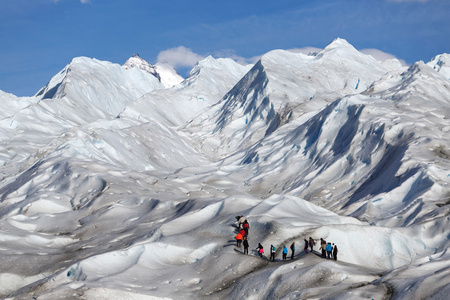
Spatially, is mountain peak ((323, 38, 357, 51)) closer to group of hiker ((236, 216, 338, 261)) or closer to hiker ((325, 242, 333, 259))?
group of hiker ((236, 216, 338, 261))

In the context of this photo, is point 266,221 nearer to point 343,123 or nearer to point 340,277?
point 340,277

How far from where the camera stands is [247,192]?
70.1 m

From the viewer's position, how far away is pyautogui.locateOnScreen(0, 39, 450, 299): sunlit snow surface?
27.7 metres

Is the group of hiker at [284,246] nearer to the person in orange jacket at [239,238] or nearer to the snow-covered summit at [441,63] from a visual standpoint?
the person in orange jacket at [239,238]

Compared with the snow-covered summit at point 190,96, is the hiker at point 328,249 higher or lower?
lower

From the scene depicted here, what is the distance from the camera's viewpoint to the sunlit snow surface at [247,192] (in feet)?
91.0

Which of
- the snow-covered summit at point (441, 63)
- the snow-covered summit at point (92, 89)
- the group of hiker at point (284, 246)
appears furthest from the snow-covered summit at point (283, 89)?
the group of hiker at point (284, 246)

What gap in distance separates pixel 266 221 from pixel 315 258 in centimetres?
639

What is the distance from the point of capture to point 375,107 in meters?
71.9

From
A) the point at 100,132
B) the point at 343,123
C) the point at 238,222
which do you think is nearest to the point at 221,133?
the point at 100,132

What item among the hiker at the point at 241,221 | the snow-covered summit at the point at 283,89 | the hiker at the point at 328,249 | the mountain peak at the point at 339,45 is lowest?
the hiker at the point at 328,249

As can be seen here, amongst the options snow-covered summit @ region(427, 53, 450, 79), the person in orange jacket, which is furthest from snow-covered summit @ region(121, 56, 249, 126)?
the person in orange jacket

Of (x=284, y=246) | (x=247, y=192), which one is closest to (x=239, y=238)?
(x=284, y=246)

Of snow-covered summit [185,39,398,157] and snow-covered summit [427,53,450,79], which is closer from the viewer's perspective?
snow-covered summit [185,39,398,157]
